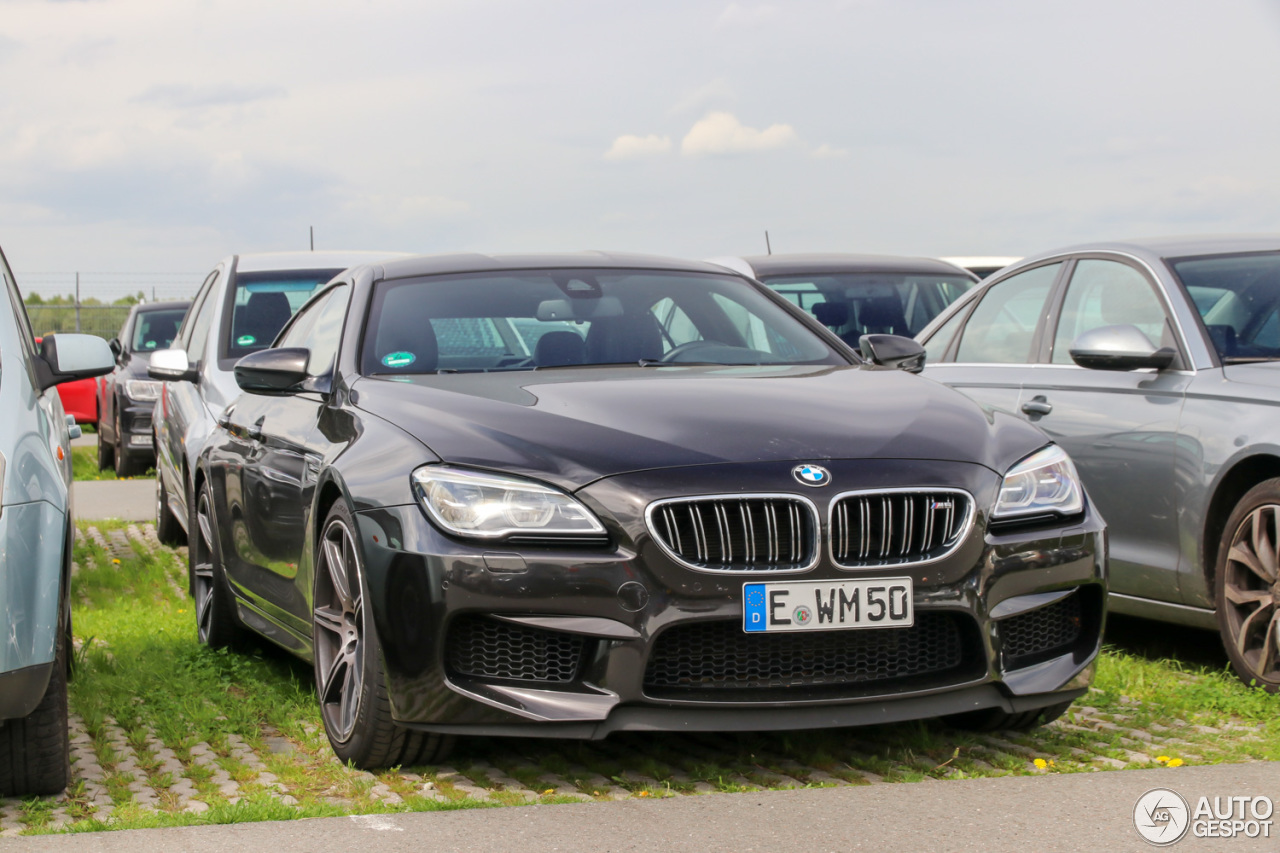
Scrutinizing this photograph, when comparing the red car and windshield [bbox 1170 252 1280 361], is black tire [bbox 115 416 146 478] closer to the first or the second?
the red car

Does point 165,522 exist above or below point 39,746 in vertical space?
below

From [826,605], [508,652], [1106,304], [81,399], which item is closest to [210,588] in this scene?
[508,652]

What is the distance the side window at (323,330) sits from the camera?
18.1 feet

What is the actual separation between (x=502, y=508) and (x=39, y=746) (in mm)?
1385

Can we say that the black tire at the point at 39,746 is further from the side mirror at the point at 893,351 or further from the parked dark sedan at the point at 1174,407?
the parked dark sedan at the point at 1174,407

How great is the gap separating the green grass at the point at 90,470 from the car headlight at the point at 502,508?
1166 centimetres

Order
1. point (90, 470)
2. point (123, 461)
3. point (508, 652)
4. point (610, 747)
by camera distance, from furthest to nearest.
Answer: point (90, 470) < point (123, 461) < point (610, 747) < point (508, 652)

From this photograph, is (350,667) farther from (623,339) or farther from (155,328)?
(155,328)

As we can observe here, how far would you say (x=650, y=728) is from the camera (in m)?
3.94

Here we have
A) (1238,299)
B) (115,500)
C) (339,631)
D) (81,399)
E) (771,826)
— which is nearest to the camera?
(771,826)

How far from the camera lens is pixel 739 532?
395cm

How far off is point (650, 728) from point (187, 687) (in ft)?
8.01

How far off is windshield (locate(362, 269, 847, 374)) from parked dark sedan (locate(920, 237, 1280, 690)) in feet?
4.12

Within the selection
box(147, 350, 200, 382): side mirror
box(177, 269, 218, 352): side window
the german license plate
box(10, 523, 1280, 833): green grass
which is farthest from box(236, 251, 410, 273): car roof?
the german license plate
